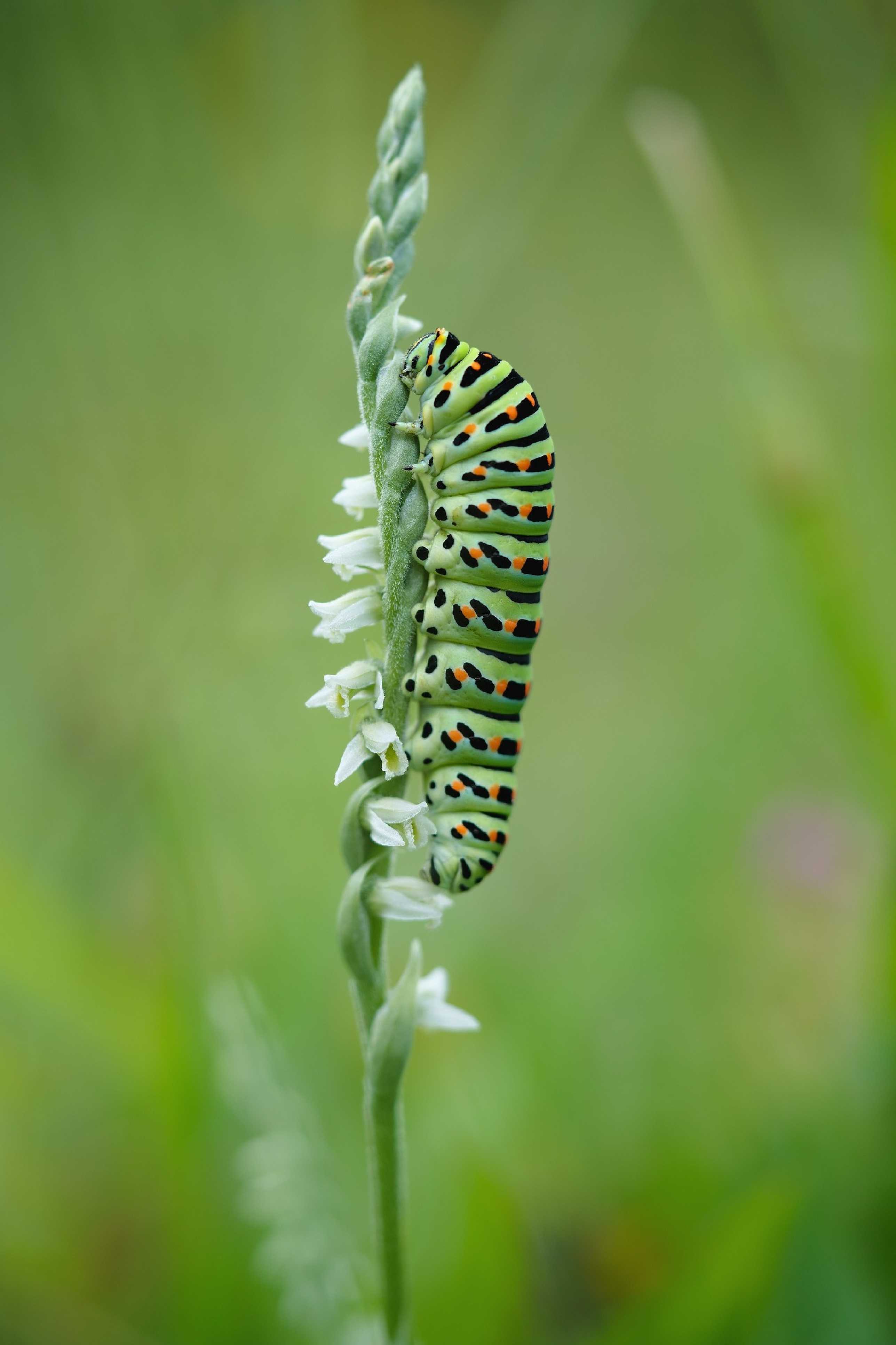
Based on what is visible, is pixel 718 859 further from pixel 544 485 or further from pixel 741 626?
pixel 544 485

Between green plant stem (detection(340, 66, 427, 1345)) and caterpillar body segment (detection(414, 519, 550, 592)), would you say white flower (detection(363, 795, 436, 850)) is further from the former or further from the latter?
caterpillar body segment (detection(414, 519, 550, 592))

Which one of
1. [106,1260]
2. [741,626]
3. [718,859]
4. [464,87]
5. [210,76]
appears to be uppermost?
[464,87]

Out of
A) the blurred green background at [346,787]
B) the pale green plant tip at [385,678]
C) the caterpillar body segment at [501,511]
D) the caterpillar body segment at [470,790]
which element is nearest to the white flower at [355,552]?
the pale green plant tip at [385,678]

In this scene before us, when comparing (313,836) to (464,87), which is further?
(464,87)

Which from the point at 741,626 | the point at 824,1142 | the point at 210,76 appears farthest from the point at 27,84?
the point at 824,1142

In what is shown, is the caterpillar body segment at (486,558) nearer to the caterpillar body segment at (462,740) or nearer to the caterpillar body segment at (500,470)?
the caterpillar body segment at (500,470)

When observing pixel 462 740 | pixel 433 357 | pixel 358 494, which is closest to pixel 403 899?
pixel 462 740

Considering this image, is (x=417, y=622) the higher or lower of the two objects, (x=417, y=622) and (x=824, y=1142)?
the higher
